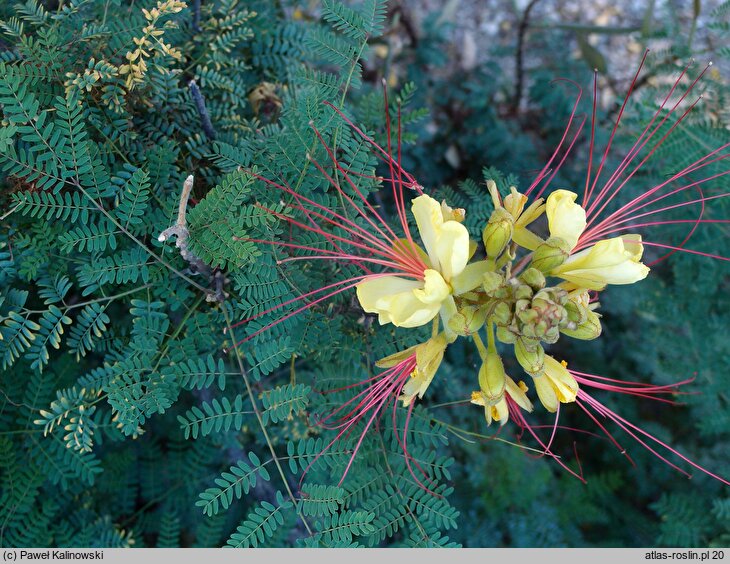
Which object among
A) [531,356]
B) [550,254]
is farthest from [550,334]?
[550,254]

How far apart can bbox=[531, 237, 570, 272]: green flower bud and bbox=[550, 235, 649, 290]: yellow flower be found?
4 cm

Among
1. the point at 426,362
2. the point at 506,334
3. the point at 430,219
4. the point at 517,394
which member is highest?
the point at 430,219

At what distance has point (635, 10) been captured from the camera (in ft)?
14.2

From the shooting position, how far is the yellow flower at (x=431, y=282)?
1326 mm

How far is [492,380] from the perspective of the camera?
1461mm

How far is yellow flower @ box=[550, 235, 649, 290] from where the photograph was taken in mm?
1334

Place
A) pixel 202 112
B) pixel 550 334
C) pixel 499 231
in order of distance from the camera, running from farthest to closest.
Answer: pixel 202 112
pixel 499 231
pixel 550 334

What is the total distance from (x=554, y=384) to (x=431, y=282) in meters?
0.44

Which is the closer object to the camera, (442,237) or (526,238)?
(442,237)

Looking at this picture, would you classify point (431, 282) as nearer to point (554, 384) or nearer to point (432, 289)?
point (432, 289)

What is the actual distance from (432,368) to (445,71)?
113 inches

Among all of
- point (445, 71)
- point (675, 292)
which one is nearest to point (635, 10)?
point (445, 71)

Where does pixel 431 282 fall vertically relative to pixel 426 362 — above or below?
above

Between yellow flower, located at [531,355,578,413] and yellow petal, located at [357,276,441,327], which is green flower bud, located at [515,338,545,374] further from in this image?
yellow petal, located at [357,276,441,327]
